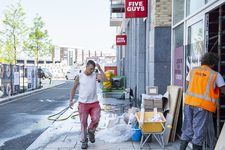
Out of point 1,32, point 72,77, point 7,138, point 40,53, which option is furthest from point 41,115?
point 72,77

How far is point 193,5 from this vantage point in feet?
17.0

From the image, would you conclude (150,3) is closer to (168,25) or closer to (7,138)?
(168,25)

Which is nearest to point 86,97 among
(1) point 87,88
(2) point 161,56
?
(1) point 87,88

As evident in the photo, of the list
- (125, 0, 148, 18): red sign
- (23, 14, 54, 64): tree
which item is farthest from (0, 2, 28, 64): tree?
(125, 0, 148, 18): red sign

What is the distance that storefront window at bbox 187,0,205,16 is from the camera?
476 centimetres

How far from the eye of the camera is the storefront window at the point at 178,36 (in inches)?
233

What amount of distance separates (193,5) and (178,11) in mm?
1238

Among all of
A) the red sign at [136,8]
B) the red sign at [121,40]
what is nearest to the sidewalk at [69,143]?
the red sign at [136,8]

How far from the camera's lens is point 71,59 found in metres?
76.2

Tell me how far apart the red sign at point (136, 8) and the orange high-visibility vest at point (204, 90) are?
18.3 ft

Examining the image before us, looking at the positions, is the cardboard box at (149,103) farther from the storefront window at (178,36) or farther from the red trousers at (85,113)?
the storefront window at (178,36)

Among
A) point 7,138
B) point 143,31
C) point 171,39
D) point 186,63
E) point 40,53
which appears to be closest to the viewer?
point 186,63

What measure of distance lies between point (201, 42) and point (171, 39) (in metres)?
2.31

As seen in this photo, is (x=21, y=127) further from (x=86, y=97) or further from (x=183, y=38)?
(x=183, y=38)
